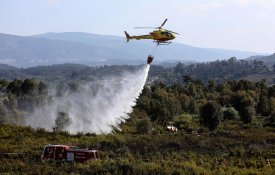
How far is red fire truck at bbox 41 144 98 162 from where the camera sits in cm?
3081

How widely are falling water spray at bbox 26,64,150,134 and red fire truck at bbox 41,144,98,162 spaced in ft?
79.8

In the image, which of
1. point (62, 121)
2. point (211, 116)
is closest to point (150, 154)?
point (62, 121)

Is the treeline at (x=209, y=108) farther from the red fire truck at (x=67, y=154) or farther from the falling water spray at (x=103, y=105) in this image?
the red fire truck at (x=67, y=154)

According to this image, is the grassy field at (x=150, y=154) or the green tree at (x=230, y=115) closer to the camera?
the grassy field at (x=150, y=154)

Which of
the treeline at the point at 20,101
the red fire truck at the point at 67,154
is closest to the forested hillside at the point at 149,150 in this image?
the treeline at the point at 20,101

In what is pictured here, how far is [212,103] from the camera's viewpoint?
75.6 meters

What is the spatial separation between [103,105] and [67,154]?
27.4 m

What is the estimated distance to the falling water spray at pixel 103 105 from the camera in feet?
187

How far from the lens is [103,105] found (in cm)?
5853

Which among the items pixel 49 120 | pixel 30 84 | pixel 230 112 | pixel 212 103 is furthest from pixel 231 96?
pixel 49 120

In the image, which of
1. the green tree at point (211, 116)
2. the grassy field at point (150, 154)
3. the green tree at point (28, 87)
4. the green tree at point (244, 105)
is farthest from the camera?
the green tree at point (28, 87)

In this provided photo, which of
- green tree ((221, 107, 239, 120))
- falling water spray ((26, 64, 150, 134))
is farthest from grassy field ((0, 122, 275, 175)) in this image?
green tree ((221, 107, 239, 120))

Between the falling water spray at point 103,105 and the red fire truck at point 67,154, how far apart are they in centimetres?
2433

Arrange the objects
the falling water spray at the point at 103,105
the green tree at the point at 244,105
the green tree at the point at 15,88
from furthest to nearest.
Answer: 1. the green tree at the point at 15,88
2. the green tree at the point at 244,105
3. the falling water spray at the point at 103,105
